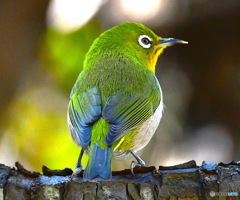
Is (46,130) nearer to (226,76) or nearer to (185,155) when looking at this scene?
(185,155)

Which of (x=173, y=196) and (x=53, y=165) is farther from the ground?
(x=53, y=165)

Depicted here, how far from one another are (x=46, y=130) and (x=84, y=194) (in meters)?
2.64

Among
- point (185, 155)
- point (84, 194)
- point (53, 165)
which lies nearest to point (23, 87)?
point (53, 165)

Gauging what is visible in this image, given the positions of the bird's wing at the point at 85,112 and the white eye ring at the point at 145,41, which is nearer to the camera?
the bird's wing at the point at 85,112

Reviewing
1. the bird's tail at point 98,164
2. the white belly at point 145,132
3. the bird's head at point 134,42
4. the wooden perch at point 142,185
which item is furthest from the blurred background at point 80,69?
the wooden perch at point 142,185

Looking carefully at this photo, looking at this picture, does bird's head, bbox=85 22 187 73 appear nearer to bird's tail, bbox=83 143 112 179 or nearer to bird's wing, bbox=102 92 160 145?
bird's wing, bbox=102 92 160 145

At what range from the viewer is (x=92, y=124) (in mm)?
4336

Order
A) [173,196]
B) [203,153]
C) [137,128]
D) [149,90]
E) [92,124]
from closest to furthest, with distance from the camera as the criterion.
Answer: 1. [173,196]
2. [92,124]
3. [137,128]
4. [149,90]
5. [203,153]

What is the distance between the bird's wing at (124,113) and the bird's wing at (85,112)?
0.34 feet

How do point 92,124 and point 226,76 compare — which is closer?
point 92,124

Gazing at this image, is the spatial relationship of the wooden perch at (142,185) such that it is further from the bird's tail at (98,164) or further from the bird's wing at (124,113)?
the bird's wing at (124,113)

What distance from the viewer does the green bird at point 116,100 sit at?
4.20 metres

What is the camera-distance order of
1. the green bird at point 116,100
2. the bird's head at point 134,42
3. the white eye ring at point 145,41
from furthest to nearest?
1. the white eye ring at point 145,41
2. the bird's head at point 134,42
3. the green bird at point 116,100

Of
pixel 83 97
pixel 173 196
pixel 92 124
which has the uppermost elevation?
pixel 83 97
